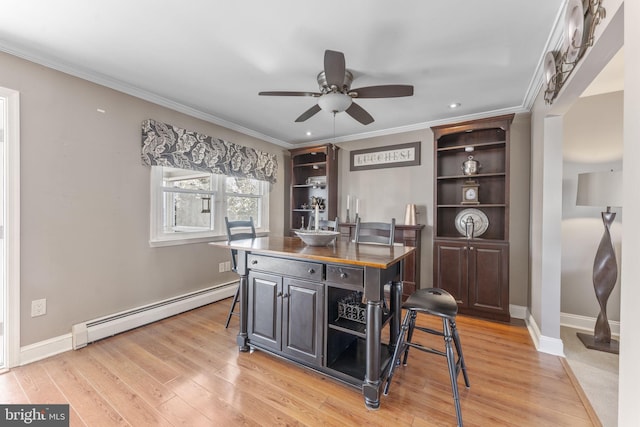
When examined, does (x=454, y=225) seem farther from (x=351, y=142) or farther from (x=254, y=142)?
(x=254, y=142)

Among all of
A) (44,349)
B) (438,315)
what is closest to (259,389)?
(438,315)

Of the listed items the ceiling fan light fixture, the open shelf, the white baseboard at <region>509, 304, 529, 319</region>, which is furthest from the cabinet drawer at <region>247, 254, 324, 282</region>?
the white baseboard at <region>509, 304, 529, 319</region>

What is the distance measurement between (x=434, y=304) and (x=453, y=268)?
1807 mm

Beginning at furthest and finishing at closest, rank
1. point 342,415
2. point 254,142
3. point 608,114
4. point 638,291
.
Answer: point 254,142 < point 608,114 < point 342,415 < point 638,291

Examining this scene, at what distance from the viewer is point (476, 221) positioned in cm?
342

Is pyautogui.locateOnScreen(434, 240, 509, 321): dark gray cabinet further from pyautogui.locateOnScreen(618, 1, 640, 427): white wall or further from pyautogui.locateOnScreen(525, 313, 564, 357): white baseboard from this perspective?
pyautogui.locateOnScreen(618, 1, 640, 427): white wall

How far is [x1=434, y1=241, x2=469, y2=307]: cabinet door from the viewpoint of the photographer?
127 inches

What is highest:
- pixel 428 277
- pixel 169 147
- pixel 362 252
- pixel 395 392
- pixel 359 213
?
pixel 169 147

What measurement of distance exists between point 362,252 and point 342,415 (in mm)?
1017

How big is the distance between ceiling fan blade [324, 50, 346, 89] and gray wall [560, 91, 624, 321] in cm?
268

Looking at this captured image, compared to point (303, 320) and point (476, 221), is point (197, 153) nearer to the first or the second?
point (303, 320)

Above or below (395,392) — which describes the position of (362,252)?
above

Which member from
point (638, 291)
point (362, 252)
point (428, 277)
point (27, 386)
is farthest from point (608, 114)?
point (27, 386)

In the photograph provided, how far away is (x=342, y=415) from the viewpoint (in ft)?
5.34
